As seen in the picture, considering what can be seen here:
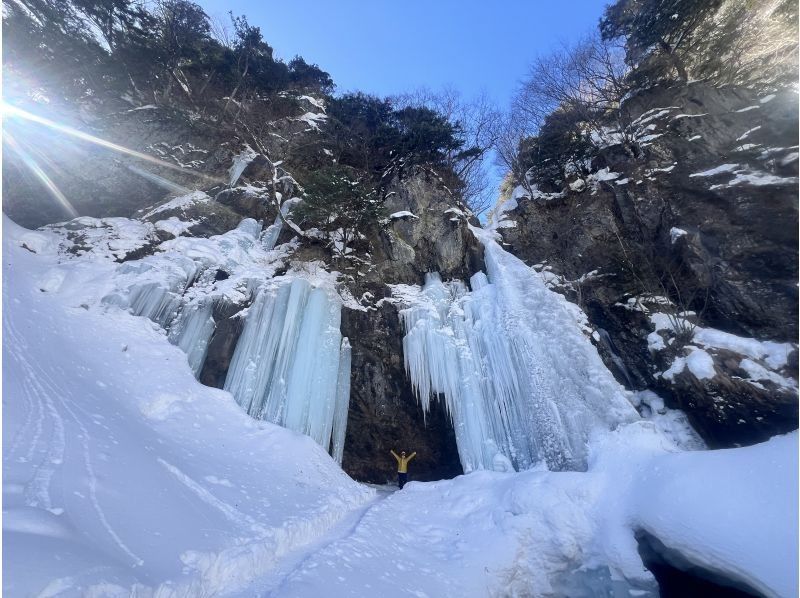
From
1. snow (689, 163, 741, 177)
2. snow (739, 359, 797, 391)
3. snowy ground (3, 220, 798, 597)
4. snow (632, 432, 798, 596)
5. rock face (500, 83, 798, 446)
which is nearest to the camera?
snowy ground (3, 220, 798, 597)

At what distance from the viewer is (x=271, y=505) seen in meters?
4.44

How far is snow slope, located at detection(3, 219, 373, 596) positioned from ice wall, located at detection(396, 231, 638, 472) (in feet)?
9.05

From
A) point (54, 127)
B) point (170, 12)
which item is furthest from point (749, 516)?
point (170, 12)

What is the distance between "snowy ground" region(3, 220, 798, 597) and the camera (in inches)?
108

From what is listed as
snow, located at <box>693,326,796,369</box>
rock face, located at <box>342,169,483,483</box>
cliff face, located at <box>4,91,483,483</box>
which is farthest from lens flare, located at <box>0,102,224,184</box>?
snow, located at <box>693,326,796,369</box>

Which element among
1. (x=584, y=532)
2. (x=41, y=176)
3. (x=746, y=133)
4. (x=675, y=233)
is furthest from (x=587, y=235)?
(x=41, y=176)

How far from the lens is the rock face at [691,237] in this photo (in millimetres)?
6543

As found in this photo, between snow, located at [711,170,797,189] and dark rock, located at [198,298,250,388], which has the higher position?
snow, located at [711,170,797,189]

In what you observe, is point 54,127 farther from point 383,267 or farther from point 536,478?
point 536,478

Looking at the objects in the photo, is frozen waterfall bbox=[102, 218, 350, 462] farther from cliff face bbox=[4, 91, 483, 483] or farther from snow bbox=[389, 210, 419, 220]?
snow bbox=[389, 210, 419, 220]

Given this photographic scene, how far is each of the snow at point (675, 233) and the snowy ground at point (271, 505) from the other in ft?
16.1

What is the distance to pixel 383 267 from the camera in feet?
34.7

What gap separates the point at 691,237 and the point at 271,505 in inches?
395

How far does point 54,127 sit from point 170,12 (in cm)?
620
